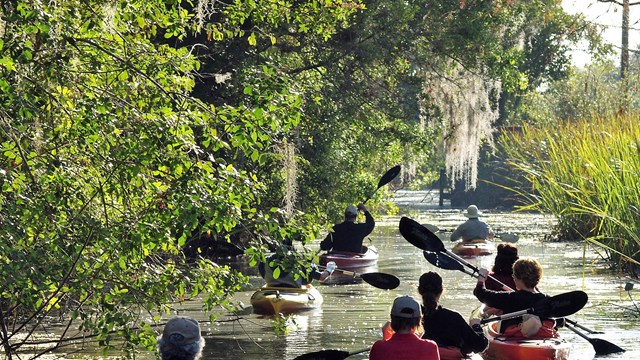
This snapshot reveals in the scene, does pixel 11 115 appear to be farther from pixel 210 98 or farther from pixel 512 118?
pixel 512 118

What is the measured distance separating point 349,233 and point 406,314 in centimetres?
1599

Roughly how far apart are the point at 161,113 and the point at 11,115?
4.58 ft

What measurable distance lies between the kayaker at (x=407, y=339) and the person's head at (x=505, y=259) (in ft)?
18.4

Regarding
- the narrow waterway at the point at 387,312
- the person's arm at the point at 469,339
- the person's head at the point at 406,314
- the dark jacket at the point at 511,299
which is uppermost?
the person's head at the point at 406,314

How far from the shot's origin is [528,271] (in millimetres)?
11305

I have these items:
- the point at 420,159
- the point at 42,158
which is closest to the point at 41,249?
the point at 42,158

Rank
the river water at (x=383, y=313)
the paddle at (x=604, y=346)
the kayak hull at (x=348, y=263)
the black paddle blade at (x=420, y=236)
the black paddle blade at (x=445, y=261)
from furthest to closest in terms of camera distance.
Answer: the kayak hull at (x=348, y=263) → the river water at (x=383, y=313) → the paddle at (x=604, y=346) → the black paddle blade at (x=445, y=261) → the black paddle blade at (x=420, y=236)

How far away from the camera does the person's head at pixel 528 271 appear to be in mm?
11273

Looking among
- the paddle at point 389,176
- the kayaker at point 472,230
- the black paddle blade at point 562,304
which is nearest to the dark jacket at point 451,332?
the black paddle blade at point 562,304

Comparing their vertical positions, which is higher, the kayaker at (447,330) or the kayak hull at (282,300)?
the kayaker at (447,330)

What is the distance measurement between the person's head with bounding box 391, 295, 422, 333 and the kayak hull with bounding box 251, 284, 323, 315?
966 centimetres

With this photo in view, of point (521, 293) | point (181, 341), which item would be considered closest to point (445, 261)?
point (521, 293)

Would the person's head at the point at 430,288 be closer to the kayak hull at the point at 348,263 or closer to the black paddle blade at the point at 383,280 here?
the black paddle blade at the point at 383,280

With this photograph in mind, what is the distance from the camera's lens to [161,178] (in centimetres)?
1061
